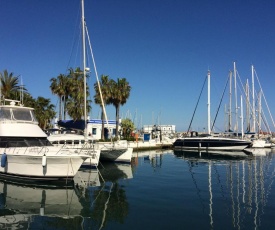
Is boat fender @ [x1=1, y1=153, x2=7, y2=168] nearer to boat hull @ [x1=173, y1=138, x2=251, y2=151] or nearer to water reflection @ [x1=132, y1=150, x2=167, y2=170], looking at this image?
water reflection @ [x1=132, y1=150, x2=167, y2=170]

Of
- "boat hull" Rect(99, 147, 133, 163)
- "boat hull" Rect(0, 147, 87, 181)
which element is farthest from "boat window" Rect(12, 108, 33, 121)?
"boat hull" Rect(99, 147, 133, 163)

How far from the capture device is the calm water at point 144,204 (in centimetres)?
1165

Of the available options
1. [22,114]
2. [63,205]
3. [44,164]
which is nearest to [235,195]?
[63,205]

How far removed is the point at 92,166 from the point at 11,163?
820 centimetres

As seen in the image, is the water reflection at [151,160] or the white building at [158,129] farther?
the white building at [158,129]

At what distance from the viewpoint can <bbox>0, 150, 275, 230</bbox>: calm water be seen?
11648 millimetres

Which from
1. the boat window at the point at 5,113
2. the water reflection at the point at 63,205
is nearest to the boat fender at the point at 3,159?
the water reflection at the point at 63,205

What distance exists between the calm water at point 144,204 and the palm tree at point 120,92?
89.6ft

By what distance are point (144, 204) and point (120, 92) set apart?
36008 millimetres

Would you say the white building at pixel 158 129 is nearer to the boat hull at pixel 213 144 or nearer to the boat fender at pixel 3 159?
the boat hull at pixel 213 144

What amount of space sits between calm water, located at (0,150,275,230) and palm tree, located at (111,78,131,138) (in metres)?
27.3

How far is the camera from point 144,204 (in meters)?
14.5

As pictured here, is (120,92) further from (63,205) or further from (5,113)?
(63,205)

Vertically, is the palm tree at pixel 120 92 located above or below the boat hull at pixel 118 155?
above
